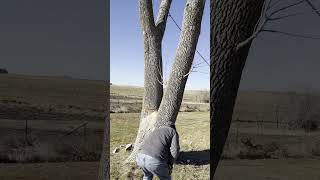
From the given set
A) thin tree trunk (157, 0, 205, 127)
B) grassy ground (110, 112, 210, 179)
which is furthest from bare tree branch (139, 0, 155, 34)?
grassy ground (110, 112, 210, 179)

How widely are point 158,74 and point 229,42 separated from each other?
5734 mm

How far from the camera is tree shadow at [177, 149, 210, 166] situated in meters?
11.1

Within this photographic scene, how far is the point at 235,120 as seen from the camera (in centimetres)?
1434

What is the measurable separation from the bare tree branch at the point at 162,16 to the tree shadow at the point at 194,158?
2830mm

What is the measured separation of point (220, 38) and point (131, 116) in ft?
56.8

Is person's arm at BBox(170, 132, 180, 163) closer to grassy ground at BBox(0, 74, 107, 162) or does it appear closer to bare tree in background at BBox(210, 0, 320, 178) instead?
bare tree in background at BBox(210, 0, 320, 178)

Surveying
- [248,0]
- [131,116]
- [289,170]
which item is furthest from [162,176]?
[131,116]

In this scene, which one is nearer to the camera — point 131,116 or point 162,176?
point 162,176

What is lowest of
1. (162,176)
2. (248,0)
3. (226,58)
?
(162,176)

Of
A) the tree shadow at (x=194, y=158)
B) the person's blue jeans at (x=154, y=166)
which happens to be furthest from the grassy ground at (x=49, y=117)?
the person's blue jeans at (x=154, y=166)

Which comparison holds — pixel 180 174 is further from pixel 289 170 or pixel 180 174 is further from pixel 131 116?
pixel 131 116

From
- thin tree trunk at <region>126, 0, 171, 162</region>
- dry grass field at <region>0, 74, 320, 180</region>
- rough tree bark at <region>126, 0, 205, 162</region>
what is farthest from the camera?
thin tree trunk at <region>126, 0, 171, 162</region>

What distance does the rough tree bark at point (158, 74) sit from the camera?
9.16m

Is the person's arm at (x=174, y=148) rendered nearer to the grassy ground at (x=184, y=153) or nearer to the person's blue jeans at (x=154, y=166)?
the person's blue jeans at (x=154, y=166)
